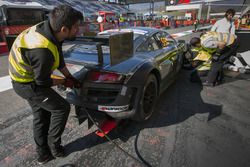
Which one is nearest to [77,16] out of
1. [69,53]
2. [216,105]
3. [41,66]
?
[41,66]

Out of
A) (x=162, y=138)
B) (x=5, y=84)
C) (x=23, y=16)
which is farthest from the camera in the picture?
(x=23, y=16)

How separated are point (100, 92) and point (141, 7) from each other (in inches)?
2775

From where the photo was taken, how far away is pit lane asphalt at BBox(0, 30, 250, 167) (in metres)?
1.89

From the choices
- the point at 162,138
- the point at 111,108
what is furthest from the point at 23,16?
the point at 162,138

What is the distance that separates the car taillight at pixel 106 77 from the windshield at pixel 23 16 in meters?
12.0

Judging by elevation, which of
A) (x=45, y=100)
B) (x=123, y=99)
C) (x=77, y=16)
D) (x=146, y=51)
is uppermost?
(x=77, y=16)

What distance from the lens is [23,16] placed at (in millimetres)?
11695

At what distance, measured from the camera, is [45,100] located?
1569 millimetres

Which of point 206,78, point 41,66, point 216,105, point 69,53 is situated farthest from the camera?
point 206,78

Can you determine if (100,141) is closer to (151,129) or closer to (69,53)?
(151,129)

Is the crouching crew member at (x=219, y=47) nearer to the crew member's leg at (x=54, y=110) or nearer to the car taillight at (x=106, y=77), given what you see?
the car taillight at (x=106, y=77)

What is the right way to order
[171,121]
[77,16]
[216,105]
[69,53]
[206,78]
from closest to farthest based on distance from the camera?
[77,16] < [69,53] < [171,121] < [216,105] < [206,78]

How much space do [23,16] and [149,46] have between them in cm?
1235

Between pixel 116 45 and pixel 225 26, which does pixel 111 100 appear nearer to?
pixel 116 45
